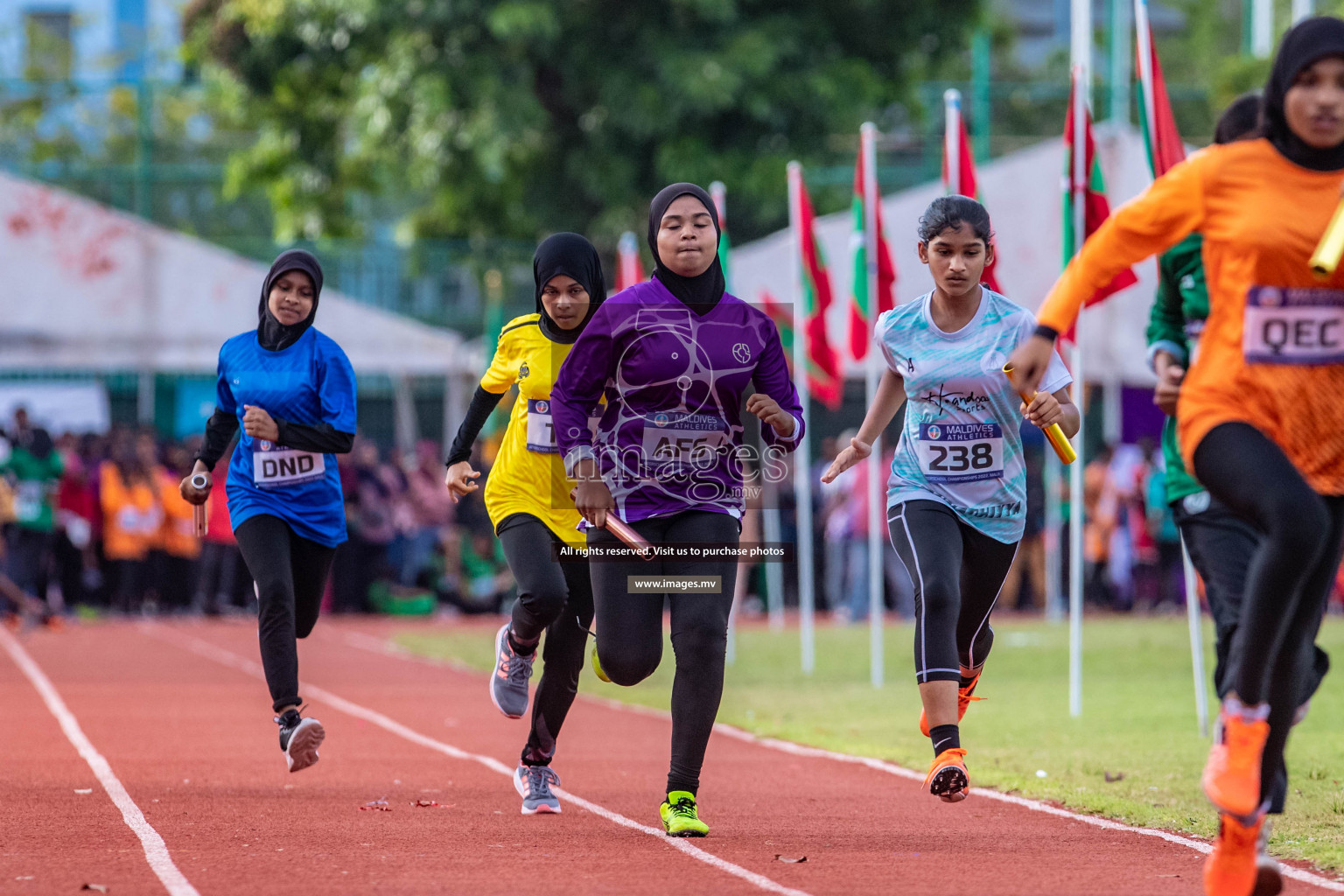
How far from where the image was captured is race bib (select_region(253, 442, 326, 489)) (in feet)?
28.3

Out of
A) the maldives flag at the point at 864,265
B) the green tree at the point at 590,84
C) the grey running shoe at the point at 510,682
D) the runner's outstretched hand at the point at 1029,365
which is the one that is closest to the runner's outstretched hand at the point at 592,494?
the grey running shoe at the point at 510,682

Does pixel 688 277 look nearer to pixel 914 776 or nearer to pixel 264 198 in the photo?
pixel 914 776

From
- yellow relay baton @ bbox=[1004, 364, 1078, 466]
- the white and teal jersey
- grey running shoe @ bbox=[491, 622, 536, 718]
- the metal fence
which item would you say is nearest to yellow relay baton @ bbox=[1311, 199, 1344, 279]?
yellow relay baton @ bbox=[1004, 364, 1078, 466]

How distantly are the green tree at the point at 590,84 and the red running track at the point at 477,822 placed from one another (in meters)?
16.2

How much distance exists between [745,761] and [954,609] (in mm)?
3301

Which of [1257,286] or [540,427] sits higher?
[1257,286]

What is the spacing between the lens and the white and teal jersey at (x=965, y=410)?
7.50 meters

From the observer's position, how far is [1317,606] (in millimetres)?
5609

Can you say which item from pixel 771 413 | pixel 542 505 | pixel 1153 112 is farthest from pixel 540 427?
pixel 1153 112

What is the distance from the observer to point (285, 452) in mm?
8656

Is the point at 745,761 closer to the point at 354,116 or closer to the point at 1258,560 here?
the point at 1258,560

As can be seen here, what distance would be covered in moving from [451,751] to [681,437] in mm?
4277

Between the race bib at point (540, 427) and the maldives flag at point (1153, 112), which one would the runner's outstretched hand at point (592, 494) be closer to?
the race bib at point (540, 427)

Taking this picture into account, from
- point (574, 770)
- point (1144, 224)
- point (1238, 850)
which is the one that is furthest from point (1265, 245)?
point (574, 770)
